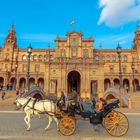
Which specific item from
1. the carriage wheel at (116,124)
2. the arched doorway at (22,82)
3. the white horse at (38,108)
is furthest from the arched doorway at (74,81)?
the carriage wheel at (116,124)

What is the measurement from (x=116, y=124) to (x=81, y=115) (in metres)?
1.70

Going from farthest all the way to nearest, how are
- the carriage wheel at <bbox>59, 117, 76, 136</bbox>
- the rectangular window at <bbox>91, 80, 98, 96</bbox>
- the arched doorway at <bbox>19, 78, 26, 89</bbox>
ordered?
the arched doorway at <bbox>19, 78, 26, 89</bbox> → the rectangular window at <bbox>91, 80, 98, 96</bbox> → the carriage wheel at <bbox>59, 117, 76, 136</bbox>

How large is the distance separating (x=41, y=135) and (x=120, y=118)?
148 inches

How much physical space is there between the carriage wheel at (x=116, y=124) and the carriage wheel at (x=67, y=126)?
154 centimetres

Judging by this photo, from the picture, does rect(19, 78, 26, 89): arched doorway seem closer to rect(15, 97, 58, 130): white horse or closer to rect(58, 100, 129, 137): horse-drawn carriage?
rect(15, 97, 58, 130): white horse

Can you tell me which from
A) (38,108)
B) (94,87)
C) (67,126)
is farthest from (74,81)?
(67,126)

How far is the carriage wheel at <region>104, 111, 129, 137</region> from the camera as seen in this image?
895 cm

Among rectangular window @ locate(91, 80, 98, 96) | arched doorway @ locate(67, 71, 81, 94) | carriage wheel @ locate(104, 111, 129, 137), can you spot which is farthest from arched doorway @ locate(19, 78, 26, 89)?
carriage wheel @ locate(104, 111, 129, 137)

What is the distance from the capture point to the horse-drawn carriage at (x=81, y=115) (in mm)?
9023

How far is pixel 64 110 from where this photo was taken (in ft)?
32.9

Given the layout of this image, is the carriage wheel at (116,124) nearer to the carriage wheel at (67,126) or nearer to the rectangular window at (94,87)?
the carriage wheel at (67,126)

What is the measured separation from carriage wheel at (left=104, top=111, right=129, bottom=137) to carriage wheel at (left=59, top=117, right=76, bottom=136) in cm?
154

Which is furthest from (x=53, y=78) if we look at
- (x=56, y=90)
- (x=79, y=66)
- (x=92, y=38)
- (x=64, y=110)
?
(x=64, y=110)

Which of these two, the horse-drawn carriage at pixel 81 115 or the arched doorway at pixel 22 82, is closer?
the horse-drawn carriage at pixel 81 115
